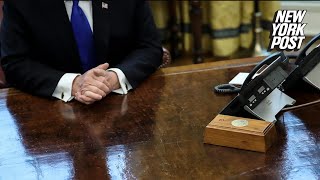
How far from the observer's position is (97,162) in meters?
1.13

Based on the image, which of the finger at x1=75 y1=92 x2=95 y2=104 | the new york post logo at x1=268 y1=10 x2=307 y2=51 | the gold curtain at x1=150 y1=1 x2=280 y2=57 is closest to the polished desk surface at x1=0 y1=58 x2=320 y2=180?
the finger at x1=75 y1=92 x2=95 y2=104

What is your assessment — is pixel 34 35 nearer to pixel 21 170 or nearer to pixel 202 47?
pixel 21 170

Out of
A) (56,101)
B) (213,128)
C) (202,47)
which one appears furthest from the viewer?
(202,47)

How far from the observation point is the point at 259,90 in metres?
1.23

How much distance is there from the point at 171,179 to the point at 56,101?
628mm

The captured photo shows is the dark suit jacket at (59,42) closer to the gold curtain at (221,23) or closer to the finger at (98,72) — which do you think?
the finger at (98,72)

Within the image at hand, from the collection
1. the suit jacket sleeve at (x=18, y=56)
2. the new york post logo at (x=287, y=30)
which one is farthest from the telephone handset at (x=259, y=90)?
the suit jacket sleeve at (x=18, y=56)

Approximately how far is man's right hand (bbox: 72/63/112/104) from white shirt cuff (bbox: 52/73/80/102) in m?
0.01

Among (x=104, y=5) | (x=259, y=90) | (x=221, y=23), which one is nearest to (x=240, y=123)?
(x=259, y=90)

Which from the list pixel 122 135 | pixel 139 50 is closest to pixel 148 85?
pixel 139 50

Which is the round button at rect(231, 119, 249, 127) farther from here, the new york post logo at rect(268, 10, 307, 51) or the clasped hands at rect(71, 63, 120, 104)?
the clasped hands at rect(71, 63, 120, 104)

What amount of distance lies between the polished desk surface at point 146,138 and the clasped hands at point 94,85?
3 cm

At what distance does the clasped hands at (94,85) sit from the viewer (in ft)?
4.85

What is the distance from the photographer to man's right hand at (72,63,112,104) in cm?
148
